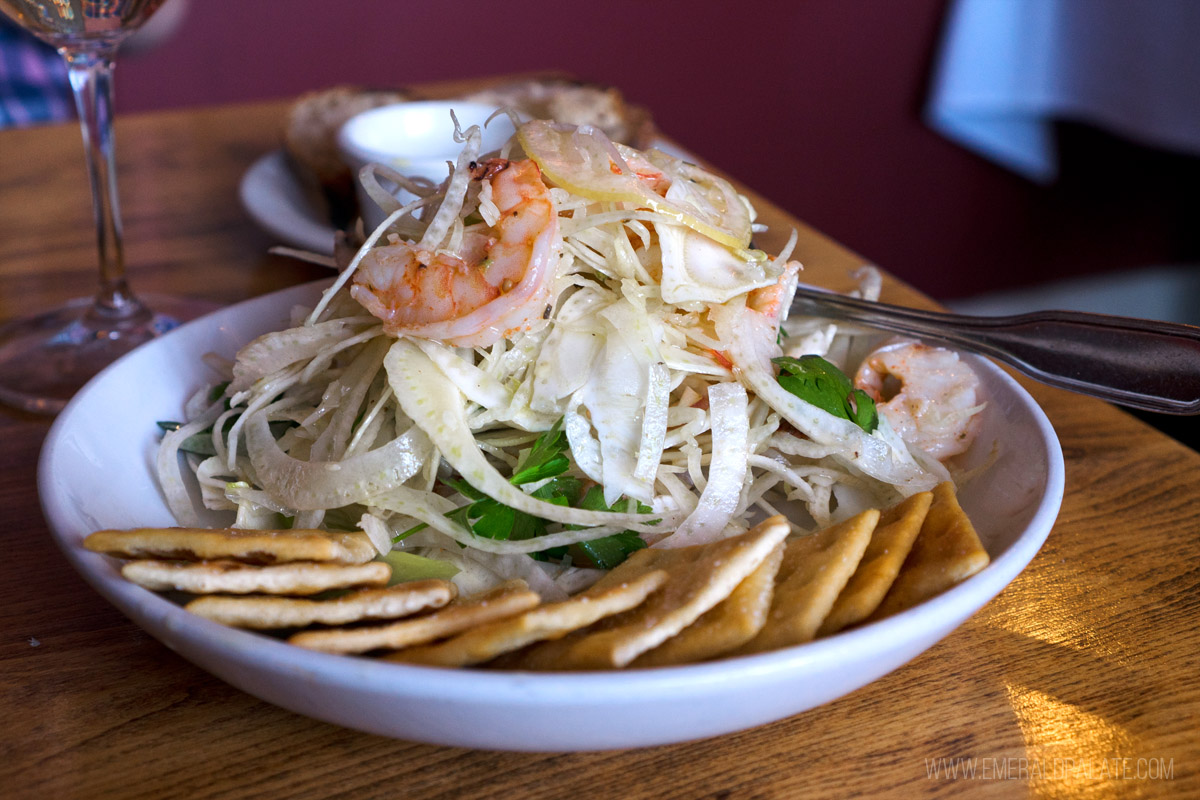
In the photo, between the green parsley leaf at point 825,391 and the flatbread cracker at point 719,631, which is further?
the green parsley leaf at point 825,391

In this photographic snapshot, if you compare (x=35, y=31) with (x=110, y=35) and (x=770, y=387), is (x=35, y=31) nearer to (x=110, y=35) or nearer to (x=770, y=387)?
(x=110, y=35)

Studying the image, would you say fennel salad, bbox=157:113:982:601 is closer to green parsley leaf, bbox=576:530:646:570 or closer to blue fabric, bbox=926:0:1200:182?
green parsley leaf, bbox=576:530:646:570

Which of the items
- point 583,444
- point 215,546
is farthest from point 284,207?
point 215,546

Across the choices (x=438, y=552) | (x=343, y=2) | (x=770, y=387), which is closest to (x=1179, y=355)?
(x=770, y=387)

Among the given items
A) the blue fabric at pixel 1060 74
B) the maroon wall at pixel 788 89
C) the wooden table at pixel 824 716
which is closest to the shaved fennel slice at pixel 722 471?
the wooden table at pixel 824 716

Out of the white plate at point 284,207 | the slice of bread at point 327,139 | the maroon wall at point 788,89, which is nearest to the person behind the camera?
the white plate at point 284,207

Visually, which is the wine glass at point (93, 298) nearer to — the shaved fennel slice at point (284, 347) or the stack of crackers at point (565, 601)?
the shaved fennel slice at point (284, 347)
